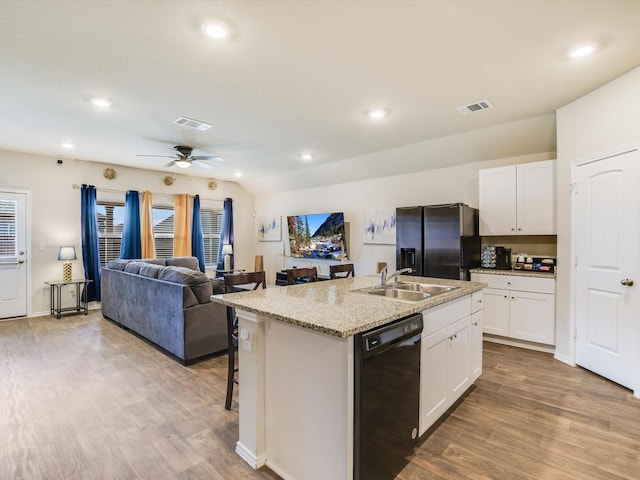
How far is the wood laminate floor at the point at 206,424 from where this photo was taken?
1956 millimetres

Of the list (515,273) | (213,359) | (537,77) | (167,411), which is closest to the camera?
(167,411)

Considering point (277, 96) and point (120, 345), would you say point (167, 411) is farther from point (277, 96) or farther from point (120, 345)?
point (277, 96)

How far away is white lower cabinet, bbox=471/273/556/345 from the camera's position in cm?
385

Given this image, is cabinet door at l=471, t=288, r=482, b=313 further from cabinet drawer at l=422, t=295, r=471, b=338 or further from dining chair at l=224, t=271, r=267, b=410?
dining chair at l=224, t=271, r=267, b=410

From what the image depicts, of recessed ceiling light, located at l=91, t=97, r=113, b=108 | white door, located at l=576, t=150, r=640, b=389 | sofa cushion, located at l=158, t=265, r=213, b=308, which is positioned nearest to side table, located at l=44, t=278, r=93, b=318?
sofa cushion, located at l=158, t=265, r=213, b=308

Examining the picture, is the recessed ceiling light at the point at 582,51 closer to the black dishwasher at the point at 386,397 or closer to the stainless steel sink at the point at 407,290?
the stainless steel sink at the point at 407,290

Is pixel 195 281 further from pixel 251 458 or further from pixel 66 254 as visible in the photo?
pixel 66 254

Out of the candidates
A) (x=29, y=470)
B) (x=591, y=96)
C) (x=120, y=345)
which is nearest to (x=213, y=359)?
(x=120, y=345)

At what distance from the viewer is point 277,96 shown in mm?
3318

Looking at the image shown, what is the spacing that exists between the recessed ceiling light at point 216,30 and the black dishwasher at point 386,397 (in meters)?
2.16

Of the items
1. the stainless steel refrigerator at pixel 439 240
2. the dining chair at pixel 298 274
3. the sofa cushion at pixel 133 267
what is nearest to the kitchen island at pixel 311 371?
the dining chair at pixel 298 274

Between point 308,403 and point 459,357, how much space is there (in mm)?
1421

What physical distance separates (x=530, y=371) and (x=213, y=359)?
3412 mm

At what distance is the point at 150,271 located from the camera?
167 inches
